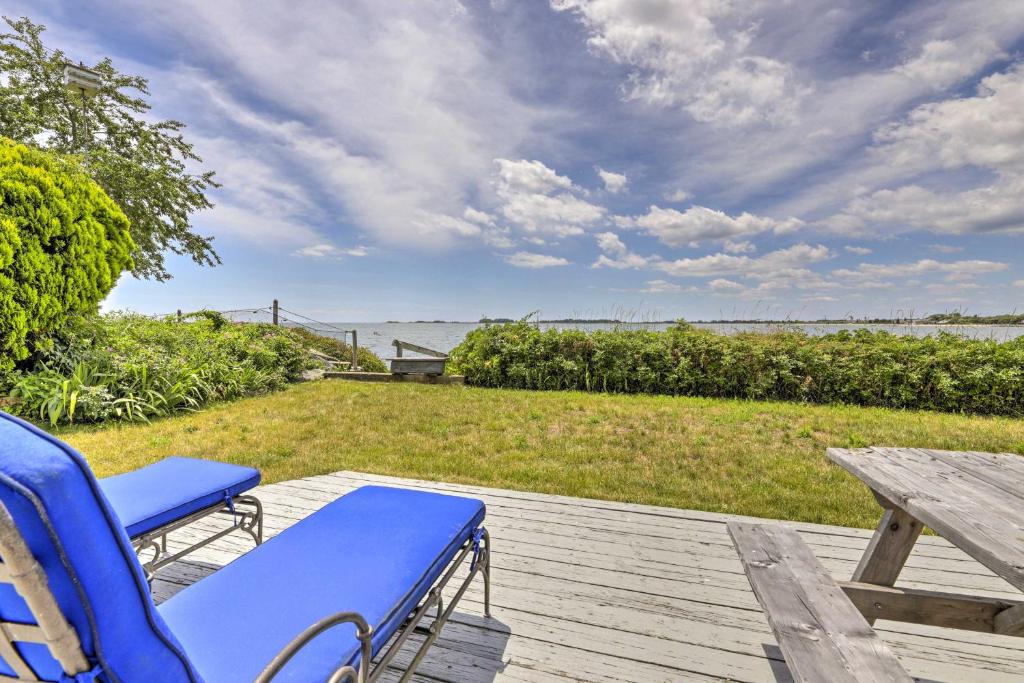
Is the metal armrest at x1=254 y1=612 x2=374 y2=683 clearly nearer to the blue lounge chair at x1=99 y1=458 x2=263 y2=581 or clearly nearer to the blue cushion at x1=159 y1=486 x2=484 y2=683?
the blue cushion at x1=159 y1=486 x2=484 y2=683

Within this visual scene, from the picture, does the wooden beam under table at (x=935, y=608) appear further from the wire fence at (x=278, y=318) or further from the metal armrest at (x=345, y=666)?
the wire fence at (x=278, y=318)

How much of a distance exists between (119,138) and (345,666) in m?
19.9

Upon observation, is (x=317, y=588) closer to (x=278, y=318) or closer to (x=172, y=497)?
(x=172, y=497)

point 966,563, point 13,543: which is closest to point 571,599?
point 13,543

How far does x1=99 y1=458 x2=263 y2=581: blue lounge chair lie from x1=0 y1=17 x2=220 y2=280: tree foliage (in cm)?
1286

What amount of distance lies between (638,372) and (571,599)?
675cm

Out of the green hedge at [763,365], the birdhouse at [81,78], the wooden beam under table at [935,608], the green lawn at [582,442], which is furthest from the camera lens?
the birdhouse at [81,78]

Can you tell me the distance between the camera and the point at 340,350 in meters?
13.9

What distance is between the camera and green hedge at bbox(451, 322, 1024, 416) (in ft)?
23.3

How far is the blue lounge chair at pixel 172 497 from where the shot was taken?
2002mm

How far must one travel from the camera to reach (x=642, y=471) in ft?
15.0

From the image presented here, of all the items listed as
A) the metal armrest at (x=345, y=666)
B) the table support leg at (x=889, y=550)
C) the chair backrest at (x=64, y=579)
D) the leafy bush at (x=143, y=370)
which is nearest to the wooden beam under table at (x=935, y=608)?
the table support leg at (x=889, y=550)

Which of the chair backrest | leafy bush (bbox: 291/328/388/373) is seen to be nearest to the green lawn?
the chair backrest

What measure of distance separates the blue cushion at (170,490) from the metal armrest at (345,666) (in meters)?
1.38
